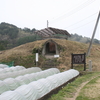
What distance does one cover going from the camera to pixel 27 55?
2719 centimetres

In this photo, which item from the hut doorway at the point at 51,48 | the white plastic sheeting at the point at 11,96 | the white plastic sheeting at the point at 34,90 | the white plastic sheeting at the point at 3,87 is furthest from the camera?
the hut doorway at the point at 51,48

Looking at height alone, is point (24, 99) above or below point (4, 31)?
below

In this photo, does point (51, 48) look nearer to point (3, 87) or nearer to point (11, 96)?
point (3, 87)

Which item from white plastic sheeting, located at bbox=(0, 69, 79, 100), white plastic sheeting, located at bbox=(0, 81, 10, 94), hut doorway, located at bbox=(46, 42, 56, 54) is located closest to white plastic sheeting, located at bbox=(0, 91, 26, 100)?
white plastic sheeting, located at bbox=(0, 69, 79, 100)

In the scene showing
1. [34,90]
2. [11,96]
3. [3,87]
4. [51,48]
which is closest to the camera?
[11,96]

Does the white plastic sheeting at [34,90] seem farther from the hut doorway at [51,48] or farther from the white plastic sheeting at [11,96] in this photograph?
the hut doorway at [51,48]

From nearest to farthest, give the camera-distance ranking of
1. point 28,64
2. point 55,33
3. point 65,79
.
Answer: point 65,79
point 28,64
point 55,33

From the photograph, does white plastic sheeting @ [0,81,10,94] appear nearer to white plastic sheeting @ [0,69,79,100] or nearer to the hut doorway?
white plastic sheeting @ [0,69,79,100]

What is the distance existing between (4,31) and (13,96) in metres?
80.2

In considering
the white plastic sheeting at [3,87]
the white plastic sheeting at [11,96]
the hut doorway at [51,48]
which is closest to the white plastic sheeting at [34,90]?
the white plastic sheeting at [11,96]

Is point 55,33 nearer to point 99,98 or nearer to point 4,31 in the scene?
point 99,98

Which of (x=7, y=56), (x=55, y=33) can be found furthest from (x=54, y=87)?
(x=55, y=33)

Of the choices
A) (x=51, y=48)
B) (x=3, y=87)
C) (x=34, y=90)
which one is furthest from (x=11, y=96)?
(x=51, y=48)

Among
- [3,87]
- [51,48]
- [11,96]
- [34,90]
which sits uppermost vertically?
[51,48]
